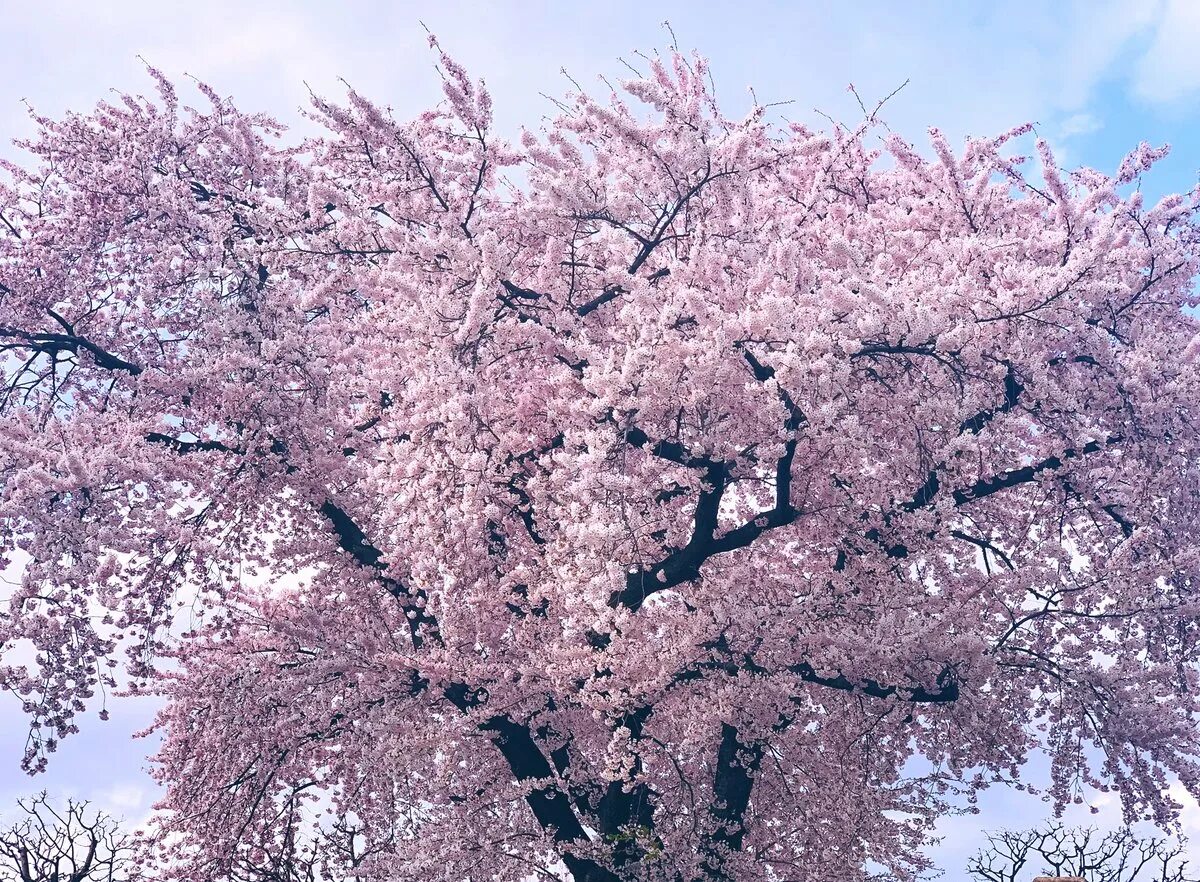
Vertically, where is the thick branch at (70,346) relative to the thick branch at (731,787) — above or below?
above

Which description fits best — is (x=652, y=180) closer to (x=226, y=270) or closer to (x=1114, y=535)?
(x=226, y=270)

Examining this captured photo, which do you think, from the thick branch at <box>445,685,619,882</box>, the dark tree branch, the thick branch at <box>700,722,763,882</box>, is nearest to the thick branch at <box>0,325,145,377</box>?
the dark tree branch

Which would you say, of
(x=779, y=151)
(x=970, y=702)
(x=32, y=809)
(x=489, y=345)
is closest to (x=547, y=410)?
(x=489, y=345)

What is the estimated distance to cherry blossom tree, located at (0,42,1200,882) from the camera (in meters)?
13.5

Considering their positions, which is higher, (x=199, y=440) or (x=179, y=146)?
(x=179, y=146)

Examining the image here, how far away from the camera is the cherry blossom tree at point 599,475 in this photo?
13.5 metres

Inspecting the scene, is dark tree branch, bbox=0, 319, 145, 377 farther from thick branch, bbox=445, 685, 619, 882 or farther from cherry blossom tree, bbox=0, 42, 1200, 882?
thick branch, bbox=445, 685, 619, 882

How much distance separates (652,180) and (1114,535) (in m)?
9.01

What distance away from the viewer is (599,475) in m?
12.5

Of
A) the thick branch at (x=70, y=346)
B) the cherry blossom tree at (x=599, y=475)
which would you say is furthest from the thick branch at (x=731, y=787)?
the thick branch at (x=70, y=346)

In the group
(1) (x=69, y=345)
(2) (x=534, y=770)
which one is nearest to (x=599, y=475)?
(2) (x=534, y=770)

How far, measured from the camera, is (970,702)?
15.4 metres

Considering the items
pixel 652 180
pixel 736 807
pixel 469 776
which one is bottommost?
pixel 736 807

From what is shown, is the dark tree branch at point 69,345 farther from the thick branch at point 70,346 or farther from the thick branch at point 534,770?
the thick branch at point 534,770
